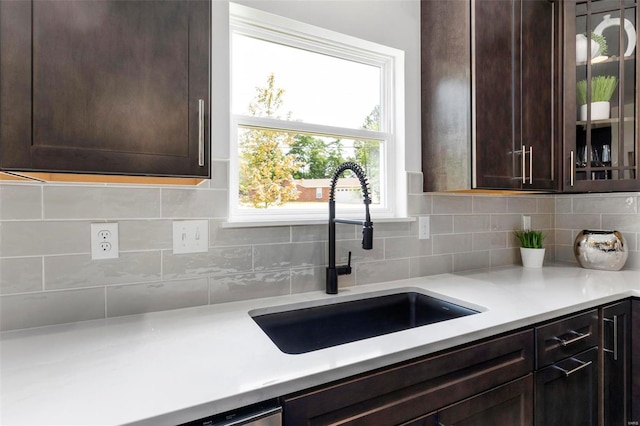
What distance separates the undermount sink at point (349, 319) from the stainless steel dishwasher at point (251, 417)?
51cm

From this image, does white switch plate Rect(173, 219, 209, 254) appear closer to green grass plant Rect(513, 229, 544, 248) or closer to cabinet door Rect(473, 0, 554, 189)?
cabinet door Rect(473, 0, 554, 189)

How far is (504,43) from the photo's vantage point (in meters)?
1.66

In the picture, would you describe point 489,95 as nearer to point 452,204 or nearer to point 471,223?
point 452,204

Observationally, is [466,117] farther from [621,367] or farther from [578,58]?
[621,367]

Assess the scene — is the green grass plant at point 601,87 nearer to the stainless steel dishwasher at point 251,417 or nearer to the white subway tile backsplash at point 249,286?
the white subway tile backsplash at point 249,286

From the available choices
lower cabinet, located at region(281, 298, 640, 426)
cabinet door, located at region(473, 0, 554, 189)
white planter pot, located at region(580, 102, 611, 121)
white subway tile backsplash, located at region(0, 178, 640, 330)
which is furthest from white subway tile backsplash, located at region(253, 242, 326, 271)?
white planter pot, located at region(580, 102, 611, 121)

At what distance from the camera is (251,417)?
0.71 metres

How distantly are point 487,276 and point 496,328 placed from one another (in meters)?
0.81

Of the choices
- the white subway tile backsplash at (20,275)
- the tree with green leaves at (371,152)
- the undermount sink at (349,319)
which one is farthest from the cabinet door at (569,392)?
the white subway tile backsplash at (20,275)

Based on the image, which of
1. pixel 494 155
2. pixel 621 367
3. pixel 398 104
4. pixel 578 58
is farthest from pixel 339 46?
pixel 621 367

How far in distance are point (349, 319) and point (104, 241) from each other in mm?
948

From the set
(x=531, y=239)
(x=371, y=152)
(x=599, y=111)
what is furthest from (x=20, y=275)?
(x=599, y=111)

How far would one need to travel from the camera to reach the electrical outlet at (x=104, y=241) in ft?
3.71

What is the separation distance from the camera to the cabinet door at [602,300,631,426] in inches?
55.3
